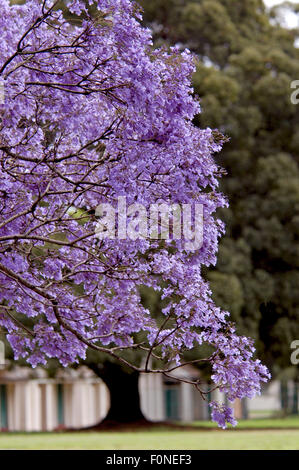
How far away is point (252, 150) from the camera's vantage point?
24500 millimetres

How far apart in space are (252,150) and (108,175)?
58.2 feet

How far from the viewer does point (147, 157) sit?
278 inches

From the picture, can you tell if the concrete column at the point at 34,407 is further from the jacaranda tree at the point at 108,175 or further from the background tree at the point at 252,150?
the jacaranda tree at the point at 108,175

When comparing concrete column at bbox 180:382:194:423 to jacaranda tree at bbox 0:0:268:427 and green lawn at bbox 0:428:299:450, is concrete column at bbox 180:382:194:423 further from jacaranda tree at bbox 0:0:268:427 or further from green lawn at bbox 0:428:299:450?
jacaranda tree at bbox 0:0:268:427

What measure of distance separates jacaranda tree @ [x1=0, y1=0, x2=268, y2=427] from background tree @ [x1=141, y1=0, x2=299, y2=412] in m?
12.3

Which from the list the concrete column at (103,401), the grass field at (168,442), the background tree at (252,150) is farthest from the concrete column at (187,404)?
the grass field at (168,442)

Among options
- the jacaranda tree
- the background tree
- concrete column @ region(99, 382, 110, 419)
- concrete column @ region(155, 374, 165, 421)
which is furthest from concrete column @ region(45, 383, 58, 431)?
the jacaranda tree

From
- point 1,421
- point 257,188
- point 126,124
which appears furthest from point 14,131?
point 1,421

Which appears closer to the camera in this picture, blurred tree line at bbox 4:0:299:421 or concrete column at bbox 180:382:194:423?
blurred tree line at bbox 4:0:299:421

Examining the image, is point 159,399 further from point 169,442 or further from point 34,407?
point 169,442

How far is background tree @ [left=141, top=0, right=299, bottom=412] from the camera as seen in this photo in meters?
22.6

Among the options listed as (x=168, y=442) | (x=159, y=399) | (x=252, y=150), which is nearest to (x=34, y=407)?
(x=159, y=399)

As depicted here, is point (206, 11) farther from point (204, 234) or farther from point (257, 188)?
point (204, 234)

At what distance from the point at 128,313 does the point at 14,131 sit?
2.21 m
